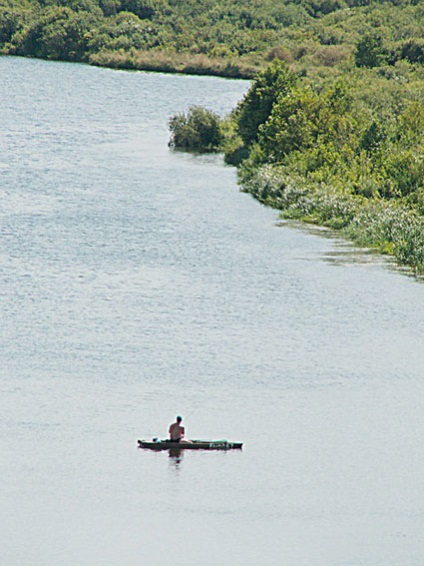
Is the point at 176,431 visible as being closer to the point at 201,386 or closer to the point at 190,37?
the point at 201,386

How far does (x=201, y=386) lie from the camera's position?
148 ft

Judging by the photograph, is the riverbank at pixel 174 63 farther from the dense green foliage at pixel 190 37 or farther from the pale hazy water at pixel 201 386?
Result: the pale hazy water at pixel 201 386

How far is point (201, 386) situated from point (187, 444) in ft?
20.7

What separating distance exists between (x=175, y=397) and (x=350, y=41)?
13825cm

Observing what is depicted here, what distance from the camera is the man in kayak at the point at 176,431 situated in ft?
126

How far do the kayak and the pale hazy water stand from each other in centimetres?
43

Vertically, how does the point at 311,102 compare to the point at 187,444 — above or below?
above

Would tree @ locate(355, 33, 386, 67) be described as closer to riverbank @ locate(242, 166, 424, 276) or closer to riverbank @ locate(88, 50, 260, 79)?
riverbank @ locate(88, 50, 260, 79)

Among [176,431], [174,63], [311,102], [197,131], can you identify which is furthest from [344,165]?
[174,63]

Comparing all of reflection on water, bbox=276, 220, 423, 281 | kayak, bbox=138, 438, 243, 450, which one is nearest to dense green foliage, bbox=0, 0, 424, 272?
reflection on water, bbox=276, 220, 423, 281

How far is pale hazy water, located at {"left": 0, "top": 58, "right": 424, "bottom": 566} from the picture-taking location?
110ft

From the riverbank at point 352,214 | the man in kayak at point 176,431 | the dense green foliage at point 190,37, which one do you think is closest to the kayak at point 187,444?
the man in kayak at point 176,431

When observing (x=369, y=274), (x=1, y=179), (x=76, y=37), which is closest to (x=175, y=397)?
(x=369, y=274)

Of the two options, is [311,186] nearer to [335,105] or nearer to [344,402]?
[335,105]
